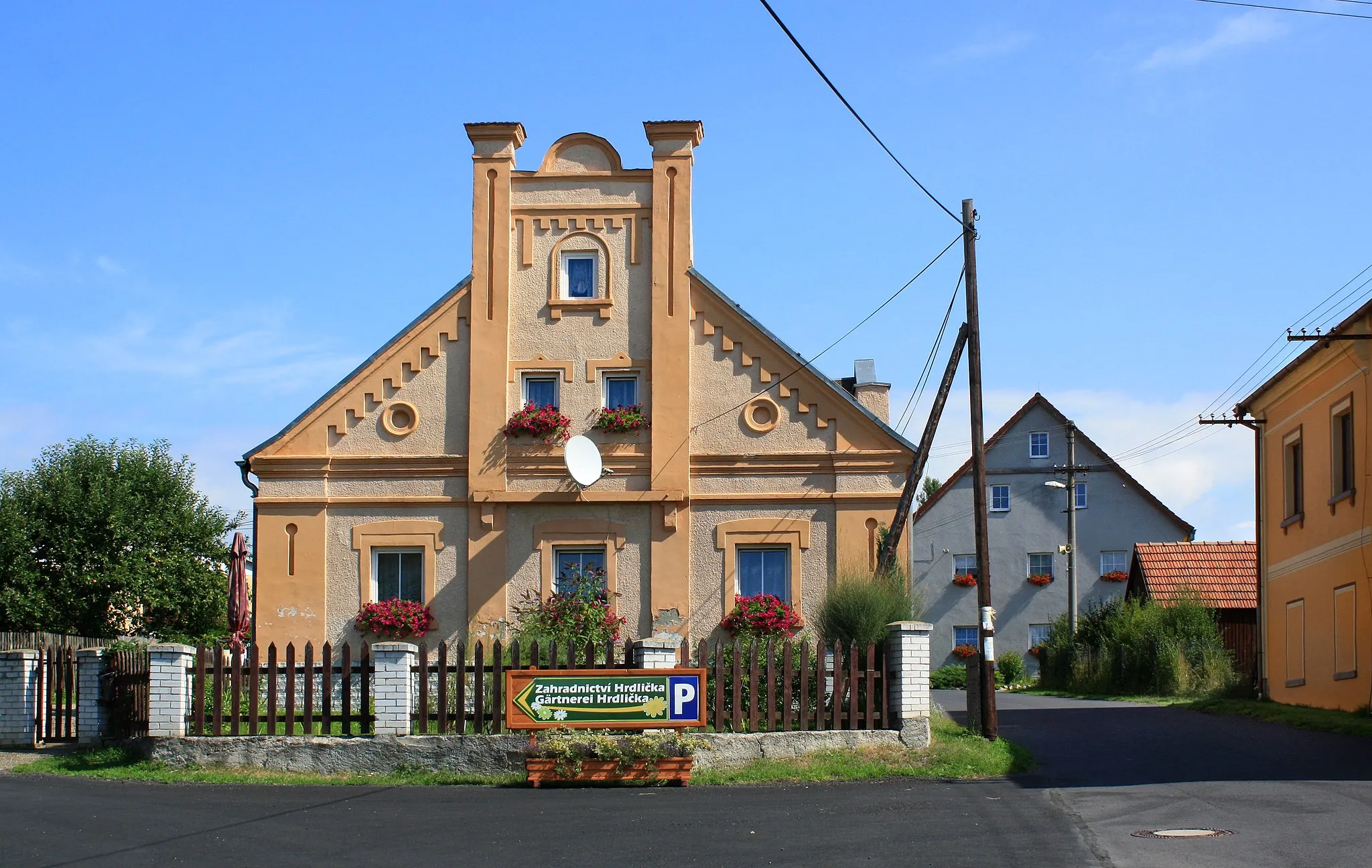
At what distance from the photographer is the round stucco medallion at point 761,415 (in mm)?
24094

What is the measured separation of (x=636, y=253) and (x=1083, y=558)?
105 ft

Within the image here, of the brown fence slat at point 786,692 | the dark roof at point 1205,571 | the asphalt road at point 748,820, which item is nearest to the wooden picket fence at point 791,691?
the brown fence slat at point 786,692

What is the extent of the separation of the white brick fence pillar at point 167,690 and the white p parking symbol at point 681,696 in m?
5.69

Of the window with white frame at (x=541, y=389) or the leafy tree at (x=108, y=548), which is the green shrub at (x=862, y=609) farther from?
the leafy tree at (x=108, y=548)

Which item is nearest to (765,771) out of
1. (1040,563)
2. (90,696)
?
(90,696)

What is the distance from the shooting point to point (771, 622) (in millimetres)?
23250

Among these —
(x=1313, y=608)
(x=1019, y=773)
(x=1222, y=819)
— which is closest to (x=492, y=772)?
(x=1019, y=773)

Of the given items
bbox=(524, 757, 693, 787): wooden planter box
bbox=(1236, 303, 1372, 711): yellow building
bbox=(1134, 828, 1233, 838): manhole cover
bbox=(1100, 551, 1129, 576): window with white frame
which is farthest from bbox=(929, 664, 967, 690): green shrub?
bbox=(1134, 828, 1233, 838): manhole cover

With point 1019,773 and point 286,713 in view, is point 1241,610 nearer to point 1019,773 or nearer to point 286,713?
point 1019,773

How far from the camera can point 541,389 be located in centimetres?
2452

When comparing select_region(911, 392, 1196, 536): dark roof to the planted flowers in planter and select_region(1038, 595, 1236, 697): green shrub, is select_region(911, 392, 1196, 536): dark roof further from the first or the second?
the planted flowers in planter

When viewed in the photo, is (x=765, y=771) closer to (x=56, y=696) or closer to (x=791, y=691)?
(x=791, y=691)

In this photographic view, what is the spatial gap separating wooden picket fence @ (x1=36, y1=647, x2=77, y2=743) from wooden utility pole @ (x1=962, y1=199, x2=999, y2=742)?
1196cm

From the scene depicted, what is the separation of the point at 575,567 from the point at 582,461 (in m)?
1.87
